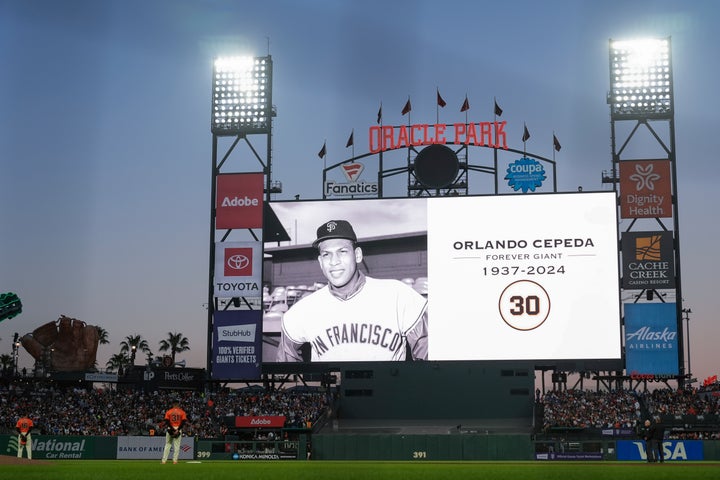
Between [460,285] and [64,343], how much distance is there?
139 feet

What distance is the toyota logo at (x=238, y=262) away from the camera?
54344 mm

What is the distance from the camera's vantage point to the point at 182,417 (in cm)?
2512

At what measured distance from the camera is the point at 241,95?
2319 inches

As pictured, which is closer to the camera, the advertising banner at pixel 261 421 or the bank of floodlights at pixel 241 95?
the advertising banner at pixel 261 421

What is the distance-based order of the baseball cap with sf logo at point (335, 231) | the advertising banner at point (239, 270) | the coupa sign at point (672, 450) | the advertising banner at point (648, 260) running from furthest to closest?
the advertising banner at point (239, 270) < the baseball cap with sf logo at point (335, 231) < the advertising banner at point (648, 260) < the coupa sign at point (672, 450)

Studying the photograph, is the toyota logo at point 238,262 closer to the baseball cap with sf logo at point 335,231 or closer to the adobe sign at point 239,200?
the adobe sign at point 239,200

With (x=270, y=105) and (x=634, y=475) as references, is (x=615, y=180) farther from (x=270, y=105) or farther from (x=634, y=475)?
(x=634, y=475)

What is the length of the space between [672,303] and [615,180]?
25.0 ft

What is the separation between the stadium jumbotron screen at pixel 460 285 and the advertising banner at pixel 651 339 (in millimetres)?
2426

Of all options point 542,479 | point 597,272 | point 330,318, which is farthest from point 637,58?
point 542,479

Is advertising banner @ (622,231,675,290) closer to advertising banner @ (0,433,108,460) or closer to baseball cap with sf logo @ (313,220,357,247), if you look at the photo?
baseball cap with sf logo @ (313,220,357,247)

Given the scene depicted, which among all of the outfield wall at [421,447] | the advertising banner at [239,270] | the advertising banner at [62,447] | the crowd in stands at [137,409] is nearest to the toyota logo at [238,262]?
the advertising banner at [239,270]

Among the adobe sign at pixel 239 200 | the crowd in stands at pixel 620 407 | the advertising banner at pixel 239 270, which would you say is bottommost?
the crowd in stands at pixel 620 407

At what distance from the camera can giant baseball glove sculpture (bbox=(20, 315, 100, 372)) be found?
78400 millimetres
